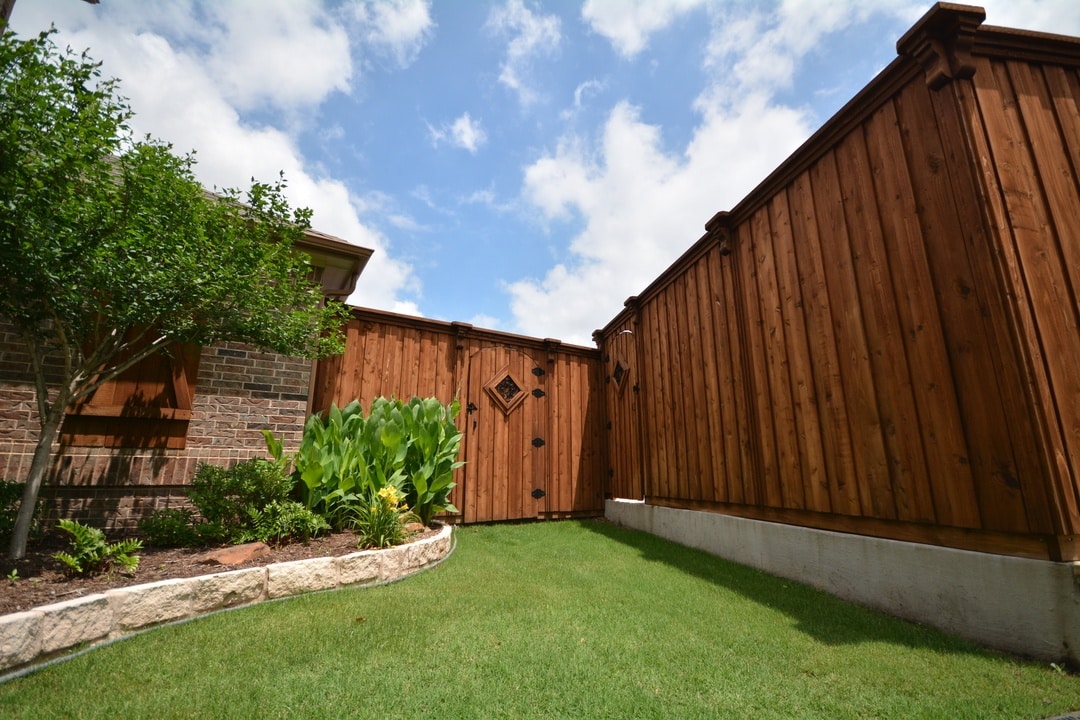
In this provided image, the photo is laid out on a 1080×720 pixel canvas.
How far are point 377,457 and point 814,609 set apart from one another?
12.5 ft

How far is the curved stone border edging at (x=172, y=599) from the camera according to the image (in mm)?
2021

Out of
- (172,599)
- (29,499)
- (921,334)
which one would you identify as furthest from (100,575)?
(921,334)

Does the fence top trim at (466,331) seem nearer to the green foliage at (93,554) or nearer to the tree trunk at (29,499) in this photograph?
the tree trunk at (29,499)

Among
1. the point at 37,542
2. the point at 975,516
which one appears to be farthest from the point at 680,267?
the point at 37,542

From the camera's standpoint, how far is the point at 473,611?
2807mm

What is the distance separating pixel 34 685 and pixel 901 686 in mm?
3767

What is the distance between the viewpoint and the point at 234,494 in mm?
3805

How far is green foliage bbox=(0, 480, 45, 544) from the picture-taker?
2.96 metres

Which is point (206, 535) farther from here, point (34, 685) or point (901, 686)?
point (901, 686)

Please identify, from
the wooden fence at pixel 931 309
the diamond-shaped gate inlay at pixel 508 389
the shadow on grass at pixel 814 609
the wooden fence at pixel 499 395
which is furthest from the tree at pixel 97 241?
the wooden fence at pixel 931 309

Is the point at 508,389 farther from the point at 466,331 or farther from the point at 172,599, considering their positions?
the point at 172,599

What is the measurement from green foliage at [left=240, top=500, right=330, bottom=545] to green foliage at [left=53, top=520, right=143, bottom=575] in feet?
2.54

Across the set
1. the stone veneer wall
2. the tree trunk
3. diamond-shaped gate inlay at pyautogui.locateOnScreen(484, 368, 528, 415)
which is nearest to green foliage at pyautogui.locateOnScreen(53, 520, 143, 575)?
the tree trunk

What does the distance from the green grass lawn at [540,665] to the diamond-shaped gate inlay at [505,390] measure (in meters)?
3.72
